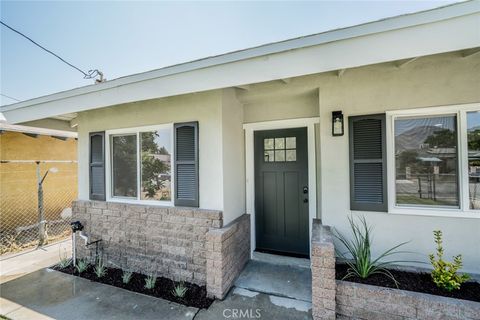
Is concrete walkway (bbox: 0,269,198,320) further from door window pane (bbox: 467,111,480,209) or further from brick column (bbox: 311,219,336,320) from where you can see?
door window pane (bbox: 467,111,480,209)

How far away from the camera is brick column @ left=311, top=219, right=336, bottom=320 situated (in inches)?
90.7

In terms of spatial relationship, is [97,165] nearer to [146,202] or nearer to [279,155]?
[146,202]

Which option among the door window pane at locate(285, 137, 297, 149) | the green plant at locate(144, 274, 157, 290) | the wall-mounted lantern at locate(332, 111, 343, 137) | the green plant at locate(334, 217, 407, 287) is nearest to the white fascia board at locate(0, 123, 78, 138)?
the green plant at locate(144, 274, 157, 290)

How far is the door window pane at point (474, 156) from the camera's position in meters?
2.60

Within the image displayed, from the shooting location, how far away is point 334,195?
302cm

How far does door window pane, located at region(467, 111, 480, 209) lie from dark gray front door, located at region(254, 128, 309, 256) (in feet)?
6.68

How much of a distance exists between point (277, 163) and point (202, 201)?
1577mm

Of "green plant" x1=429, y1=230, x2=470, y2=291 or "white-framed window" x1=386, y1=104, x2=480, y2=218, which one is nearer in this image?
"green plant" x1=429, y1=230, x2=470, y2=291

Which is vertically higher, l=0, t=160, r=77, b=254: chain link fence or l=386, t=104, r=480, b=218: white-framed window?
l=386, t=104, r=480, b=218: white-framed window

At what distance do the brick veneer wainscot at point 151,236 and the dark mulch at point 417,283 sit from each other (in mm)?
1967

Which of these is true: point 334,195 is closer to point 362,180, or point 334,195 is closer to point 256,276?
point 362,180

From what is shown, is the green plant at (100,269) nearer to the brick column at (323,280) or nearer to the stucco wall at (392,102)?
the brick column at (323,280)

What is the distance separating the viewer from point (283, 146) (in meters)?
3.93

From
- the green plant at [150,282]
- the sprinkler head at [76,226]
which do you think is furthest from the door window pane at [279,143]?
the sprinkler head at [76,226]
